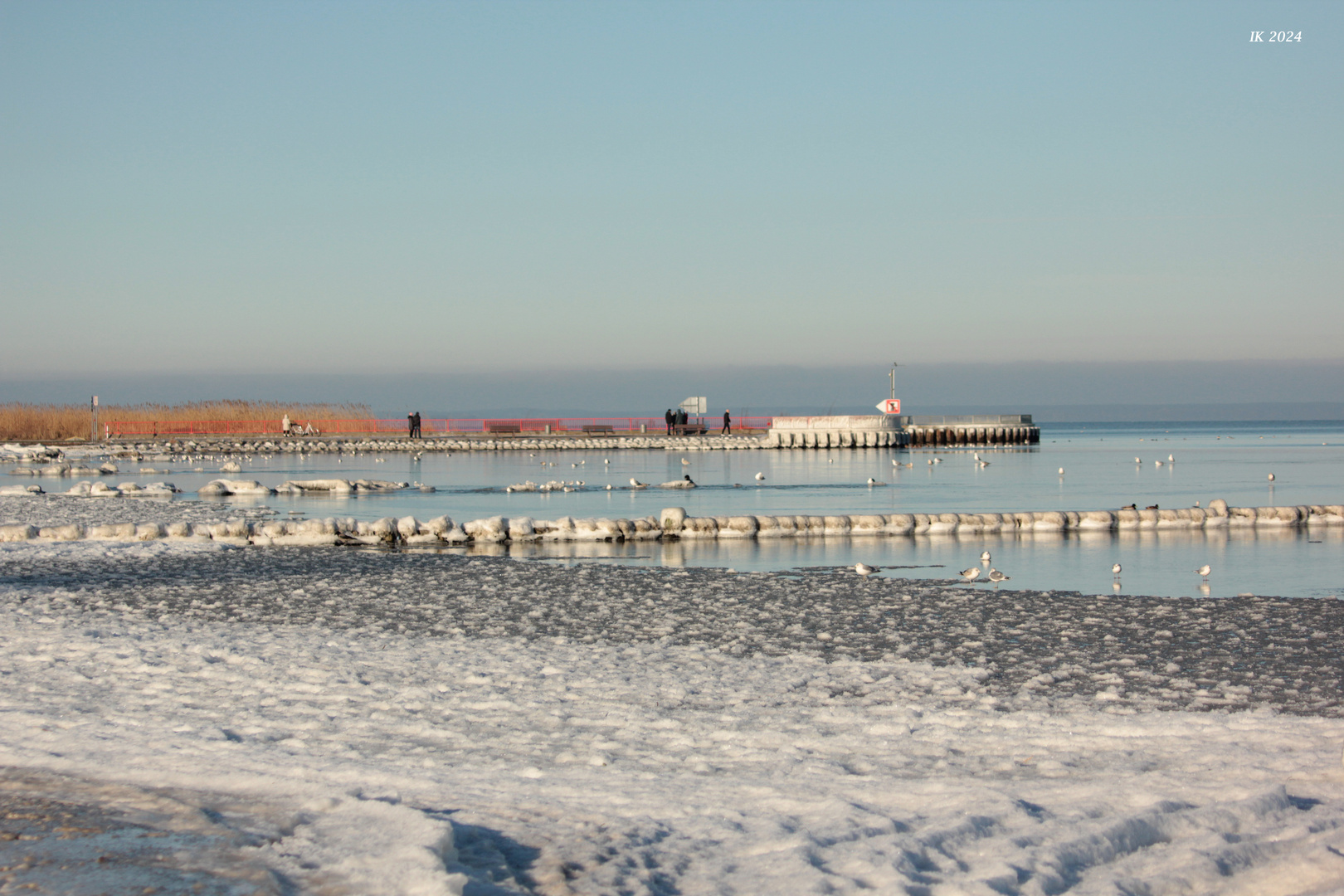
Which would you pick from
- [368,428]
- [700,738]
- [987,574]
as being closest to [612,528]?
[987,574]

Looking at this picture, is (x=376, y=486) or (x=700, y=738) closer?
(x=700, y=738)

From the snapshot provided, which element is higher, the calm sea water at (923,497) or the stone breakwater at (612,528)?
the stone breakwater at (612,528)

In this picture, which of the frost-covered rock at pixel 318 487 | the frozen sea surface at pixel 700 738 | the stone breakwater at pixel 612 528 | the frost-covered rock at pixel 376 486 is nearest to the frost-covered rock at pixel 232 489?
the frost-covered rock at pixel 318 487

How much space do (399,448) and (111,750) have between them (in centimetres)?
5219

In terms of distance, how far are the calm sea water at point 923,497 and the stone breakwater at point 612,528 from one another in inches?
24.7

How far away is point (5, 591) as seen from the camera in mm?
10797

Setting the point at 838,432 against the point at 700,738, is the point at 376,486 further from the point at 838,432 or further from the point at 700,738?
the point at 838,432

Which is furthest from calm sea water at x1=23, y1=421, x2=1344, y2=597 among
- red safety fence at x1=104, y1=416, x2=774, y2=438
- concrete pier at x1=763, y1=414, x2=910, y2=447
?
red safety fence at x1=104, y1=416, x2=774, y2=438

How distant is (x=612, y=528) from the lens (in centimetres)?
1650

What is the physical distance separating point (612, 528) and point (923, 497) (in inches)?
420

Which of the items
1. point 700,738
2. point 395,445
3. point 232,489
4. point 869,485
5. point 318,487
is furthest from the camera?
point 395,445

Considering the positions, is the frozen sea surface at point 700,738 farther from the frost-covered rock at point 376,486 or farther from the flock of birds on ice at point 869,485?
the frost-covered rock at point 376,486

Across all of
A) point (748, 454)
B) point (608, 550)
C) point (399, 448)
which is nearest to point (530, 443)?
point (399, 448)

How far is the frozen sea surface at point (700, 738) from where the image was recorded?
3932mm
